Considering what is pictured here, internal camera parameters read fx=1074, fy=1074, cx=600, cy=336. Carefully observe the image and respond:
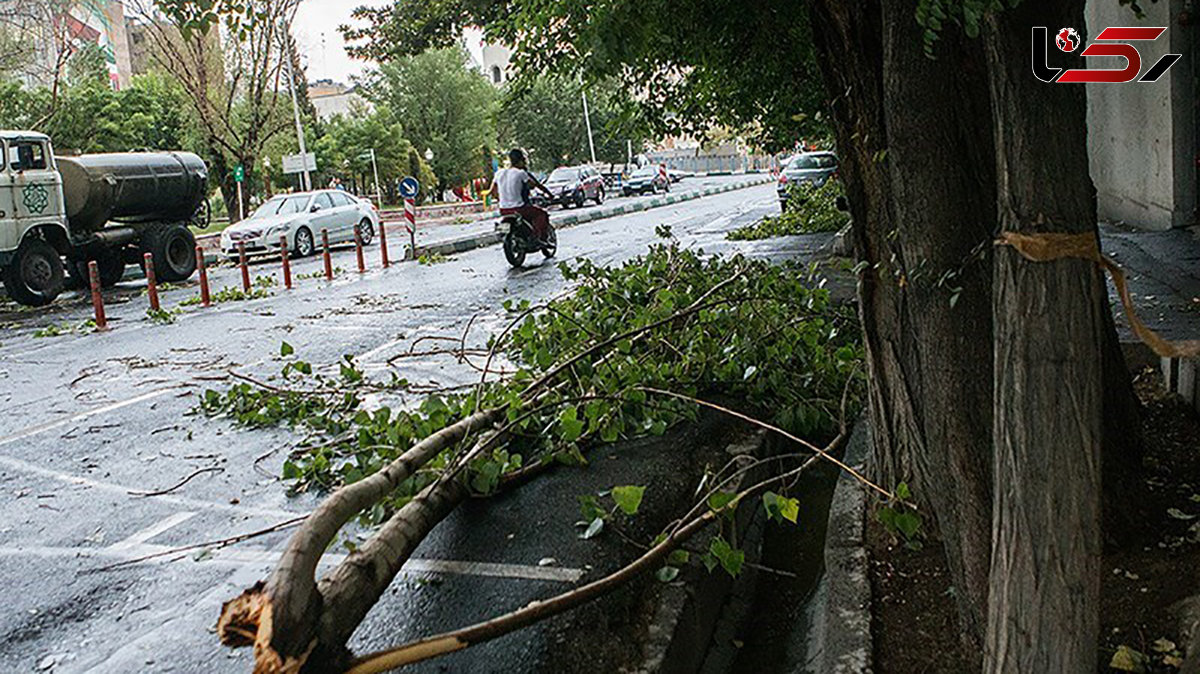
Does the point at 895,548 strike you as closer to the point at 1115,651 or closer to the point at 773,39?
the point at 1115,651

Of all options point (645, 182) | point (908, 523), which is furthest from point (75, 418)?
point (645, 182)

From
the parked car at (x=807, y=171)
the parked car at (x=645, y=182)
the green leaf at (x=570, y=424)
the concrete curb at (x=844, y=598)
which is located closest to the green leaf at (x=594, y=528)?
the green leaf at (x=570, y=424)

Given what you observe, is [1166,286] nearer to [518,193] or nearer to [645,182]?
[518,193]

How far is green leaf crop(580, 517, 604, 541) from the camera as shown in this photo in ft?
16.2

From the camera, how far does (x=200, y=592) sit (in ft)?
15.7

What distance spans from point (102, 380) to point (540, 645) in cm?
735

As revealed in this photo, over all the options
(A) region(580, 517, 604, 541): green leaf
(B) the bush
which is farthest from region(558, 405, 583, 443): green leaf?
(B) the bush

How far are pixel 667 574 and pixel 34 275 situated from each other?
16.3 m

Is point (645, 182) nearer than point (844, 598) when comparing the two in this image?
No

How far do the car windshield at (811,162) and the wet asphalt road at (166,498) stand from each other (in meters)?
16.8

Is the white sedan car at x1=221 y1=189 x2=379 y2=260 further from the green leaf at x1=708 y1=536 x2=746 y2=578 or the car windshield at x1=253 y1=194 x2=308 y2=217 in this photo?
the green leaf at x1=708 y1=536 x2=746 y2=578

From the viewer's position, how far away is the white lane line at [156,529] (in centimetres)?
545

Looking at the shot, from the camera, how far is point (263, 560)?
511cm

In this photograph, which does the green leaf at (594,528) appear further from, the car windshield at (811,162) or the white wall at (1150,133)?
the car windshield at (811,162)
